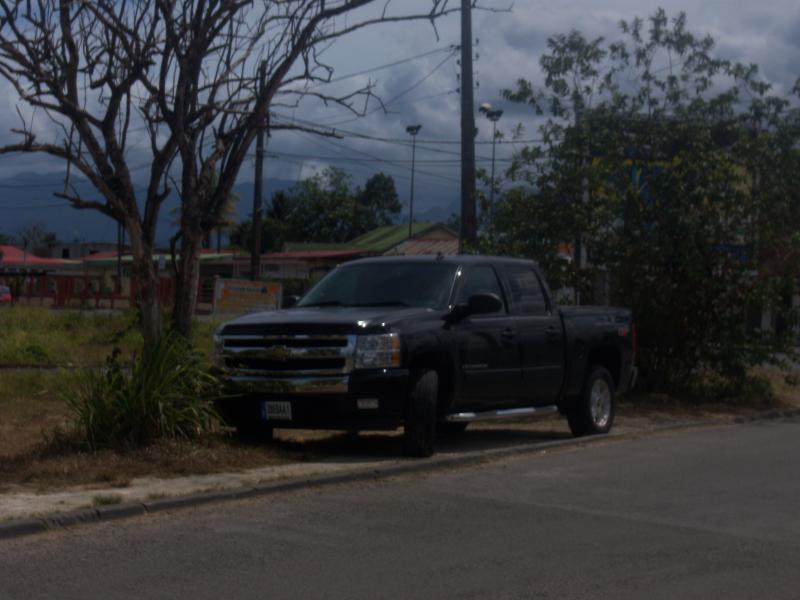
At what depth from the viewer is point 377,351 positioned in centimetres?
1085

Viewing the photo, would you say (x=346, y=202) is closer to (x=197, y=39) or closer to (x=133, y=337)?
(x=133, y=337)

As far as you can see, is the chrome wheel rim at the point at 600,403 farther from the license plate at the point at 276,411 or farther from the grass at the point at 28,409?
the grass at the point at 28,409

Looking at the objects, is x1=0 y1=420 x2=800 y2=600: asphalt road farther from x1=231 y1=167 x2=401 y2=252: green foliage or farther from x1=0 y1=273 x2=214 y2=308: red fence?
x1=231 y1=167 x2=401 y2=252: green foliage

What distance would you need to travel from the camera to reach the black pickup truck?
10.9 metres

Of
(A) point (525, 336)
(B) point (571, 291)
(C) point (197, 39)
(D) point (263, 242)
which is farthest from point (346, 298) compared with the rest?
(D) point (263, 242)

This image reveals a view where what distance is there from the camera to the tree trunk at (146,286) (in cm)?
1115

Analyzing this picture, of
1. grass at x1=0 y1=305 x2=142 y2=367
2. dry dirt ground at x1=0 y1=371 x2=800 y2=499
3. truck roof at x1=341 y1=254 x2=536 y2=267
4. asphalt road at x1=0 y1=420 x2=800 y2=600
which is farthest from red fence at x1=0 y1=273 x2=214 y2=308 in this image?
asphalt road at x1=0 y1=420 x2=800 y2=600

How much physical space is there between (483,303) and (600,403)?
2.97m

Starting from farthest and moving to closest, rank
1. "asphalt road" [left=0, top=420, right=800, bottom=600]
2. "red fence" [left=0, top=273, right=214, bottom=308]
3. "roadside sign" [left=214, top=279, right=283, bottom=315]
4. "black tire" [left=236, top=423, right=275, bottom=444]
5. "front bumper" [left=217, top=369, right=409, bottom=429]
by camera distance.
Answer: "red fence" [left=0, top=273, right=214, bottom=308], "roadside sign" [left=214, top=279, right=283, bottom=315], "black tire" [left=236, top=423, right=275, bottom=444], "front bumper" [left=217, top=369, right=409, bottom=429], "asphalt road" [left=0, top=420, right=800, bottom=600]

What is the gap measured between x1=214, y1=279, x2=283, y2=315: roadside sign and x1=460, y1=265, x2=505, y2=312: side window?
15.5m

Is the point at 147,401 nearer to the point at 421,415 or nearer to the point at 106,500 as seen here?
the point at 106,500

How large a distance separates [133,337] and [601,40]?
10.8 metres

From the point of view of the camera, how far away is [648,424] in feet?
50.3

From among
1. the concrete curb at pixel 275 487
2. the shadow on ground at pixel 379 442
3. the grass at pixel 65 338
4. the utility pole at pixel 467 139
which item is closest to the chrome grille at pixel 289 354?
the shadow on ground at pixel 379 442
